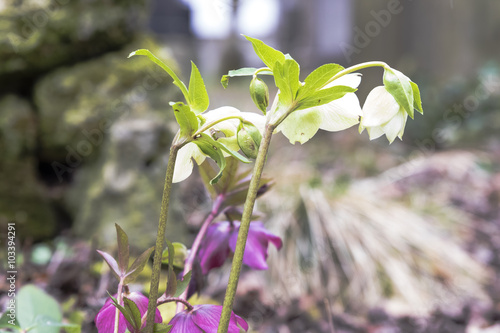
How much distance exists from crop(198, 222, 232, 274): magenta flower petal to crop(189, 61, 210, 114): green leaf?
0.17 metres

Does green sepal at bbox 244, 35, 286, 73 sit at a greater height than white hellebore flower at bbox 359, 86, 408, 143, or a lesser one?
greater

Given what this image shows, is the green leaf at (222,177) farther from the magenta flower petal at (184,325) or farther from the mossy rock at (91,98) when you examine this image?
the mossy rock at (91,98)

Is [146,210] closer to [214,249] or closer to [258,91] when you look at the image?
[214,249]

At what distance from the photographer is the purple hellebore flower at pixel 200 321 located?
0.37 metres

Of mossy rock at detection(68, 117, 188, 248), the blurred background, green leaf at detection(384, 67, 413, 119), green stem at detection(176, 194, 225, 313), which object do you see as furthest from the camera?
mossy rock at detection(68, 117, 188, 248)

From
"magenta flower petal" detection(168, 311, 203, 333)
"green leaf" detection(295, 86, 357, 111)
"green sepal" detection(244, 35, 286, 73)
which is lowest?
"magenta flower petal" detection(168, 311, 203, 333)

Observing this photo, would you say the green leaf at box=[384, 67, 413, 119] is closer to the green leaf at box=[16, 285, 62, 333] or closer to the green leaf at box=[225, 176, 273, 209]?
the green leaf at box=[225, 176, 273, 209]

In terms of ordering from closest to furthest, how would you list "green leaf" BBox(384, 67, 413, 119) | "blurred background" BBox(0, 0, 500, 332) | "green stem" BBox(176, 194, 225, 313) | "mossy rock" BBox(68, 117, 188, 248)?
"green leaf" BBox(384, 67, 413, 119) < "green stem" BBox(176, 194, 225, 313) < "blurred background" BBox(0, 0, 500, 332) < "mossy rock" BBox(68, 117, 188, 248)

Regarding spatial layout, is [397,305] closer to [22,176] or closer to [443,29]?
[22,176]

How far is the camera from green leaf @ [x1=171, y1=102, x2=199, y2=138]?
0.33 meters

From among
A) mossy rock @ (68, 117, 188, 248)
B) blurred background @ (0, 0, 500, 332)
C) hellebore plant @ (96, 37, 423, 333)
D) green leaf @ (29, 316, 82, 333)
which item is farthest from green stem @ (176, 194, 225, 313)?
mossy rock @ (68, 117, 188, 248)

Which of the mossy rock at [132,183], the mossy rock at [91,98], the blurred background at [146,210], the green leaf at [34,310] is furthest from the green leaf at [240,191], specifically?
the mossy rock at [91,98]

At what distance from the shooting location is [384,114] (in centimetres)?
35

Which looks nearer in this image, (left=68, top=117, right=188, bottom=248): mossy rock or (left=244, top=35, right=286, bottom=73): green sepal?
(left=244, top=35, right=286, bottom=73): green sepal
